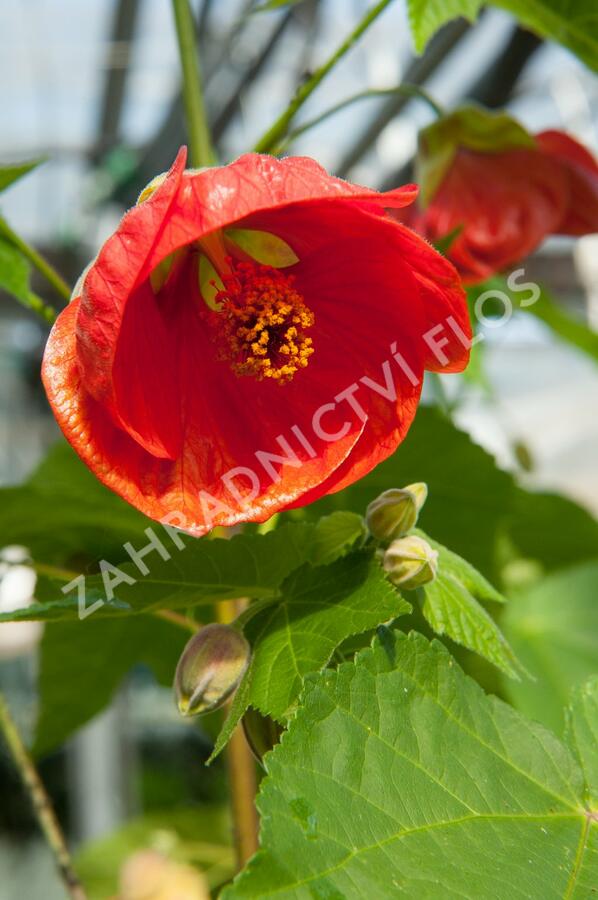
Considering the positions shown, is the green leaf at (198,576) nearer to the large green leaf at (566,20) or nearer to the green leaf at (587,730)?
the green leaf at (587,730)

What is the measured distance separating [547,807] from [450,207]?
0.42m

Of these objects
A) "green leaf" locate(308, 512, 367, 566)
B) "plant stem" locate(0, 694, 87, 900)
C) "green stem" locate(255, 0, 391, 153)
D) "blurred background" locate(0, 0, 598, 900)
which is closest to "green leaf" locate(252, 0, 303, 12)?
"green stem" locate(255, 0, 391, 153)

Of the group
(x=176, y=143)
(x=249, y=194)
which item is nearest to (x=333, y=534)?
(x=249, y=194)

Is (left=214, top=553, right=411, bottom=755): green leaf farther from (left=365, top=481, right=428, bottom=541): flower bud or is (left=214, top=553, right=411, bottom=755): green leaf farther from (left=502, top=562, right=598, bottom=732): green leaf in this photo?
(left=502, top=562, right=598, bottom=732): green leaf

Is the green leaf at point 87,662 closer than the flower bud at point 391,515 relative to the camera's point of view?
No

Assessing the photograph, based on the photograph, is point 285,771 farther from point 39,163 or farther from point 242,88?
point 242,88

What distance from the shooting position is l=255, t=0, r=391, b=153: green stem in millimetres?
447

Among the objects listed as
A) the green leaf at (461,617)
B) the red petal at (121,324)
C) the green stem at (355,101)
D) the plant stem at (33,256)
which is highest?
the plant stem at (33,256)

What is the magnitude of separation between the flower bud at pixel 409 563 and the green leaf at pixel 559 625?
36 cm

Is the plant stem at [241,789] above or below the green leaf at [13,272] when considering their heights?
below

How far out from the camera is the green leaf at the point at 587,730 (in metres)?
0.33

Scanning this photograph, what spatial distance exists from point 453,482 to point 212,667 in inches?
10.9

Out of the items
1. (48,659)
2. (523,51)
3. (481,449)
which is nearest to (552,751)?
(481,449)

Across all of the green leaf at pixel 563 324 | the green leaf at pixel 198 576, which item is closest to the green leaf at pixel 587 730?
the green leaf at pixel 198 576
